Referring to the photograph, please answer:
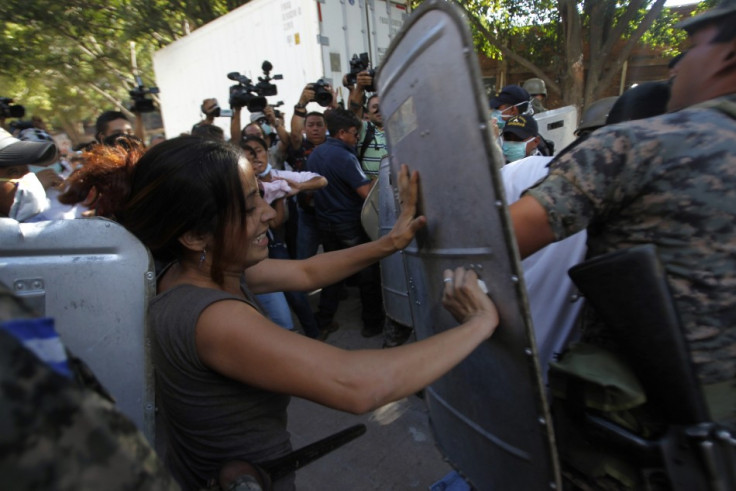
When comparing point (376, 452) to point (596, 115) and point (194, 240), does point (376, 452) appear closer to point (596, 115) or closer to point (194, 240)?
point (194, 240)

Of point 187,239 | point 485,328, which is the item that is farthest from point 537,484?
point 187,239

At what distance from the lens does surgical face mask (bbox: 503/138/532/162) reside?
11.4ft

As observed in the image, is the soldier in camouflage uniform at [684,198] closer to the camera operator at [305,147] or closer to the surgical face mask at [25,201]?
the surgical face mask at [25,201]

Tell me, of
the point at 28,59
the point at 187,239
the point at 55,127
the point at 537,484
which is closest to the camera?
the point at 537,484

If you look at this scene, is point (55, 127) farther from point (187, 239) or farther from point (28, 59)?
point (187, 239)

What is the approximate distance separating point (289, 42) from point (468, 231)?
624cm

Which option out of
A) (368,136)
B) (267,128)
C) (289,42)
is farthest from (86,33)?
(368,136)

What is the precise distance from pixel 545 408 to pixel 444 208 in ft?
1.61

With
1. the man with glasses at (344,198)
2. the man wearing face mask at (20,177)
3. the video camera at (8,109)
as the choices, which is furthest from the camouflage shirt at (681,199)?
the video camera at (8,109)

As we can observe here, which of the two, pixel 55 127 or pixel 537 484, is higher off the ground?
pixel 55 127

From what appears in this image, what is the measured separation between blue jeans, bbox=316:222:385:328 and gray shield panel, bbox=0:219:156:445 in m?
2.68

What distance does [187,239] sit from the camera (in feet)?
3.77

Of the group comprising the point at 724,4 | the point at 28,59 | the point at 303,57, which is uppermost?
the point at 28,59

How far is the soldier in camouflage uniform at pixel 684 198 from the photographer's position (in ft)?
3.00
